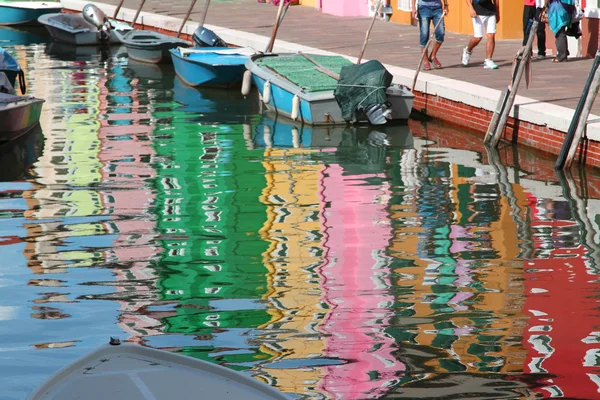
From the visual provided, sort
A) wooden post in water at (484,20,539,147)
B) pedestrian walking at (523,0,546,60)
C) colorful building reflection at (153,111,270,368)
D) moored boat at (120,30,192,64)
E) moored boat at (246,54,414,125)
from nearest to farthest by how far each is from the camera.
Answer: colorful building reflection at (153,111,270,368), wooden post in water at (484,20,539,147), moored boat at (246,54,414,125), pedestrian walking at (523,0,546,60), moored boat at (120,30,192,64)

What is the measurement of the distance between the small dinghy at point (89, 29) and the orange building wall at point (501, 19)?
683 cm

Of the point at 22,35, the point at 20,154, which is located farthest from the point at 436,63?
the point at 22,35

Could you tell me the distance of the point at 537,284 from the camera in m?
7.64

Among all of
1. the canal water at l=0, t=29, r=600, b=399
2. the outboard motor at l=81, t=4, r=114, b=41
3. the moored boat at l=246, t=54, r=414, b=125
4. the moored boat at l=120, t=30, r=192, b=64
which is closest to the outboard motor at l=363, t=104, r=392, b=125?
the moored boat at l=246, t=54, r=414, b=125

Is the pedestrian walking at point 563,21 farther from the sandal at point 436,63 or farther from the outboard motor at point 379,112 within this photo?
the outboard motor at point 379,112

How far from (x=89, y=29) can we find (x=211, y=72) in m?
7.87

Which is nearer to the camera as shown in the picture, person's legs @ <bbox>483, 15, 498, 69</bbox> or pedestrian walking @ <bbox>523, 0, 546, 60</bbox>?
person's legs @ <bbox>483, 15, 498, 69</bbox>

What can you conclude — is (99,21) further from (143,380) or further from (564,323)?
(143,380)

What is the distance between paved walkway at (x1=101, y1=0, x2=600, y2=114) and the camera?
14.0 meters

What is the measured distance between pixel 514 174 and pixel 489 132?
1.36 m

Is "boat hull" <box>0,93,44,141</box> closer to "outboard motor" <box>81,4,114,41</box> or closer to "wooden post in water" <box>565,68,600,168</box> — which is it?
"wooden post in water" <box>565,68,600,168</box>

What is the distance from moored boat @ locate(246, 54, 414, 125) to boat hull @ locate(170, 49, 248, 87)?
6.32 ft

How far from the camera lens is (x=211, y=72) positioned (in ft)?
58.5

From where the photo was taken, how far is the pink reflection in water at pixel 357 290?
19.8 feet
